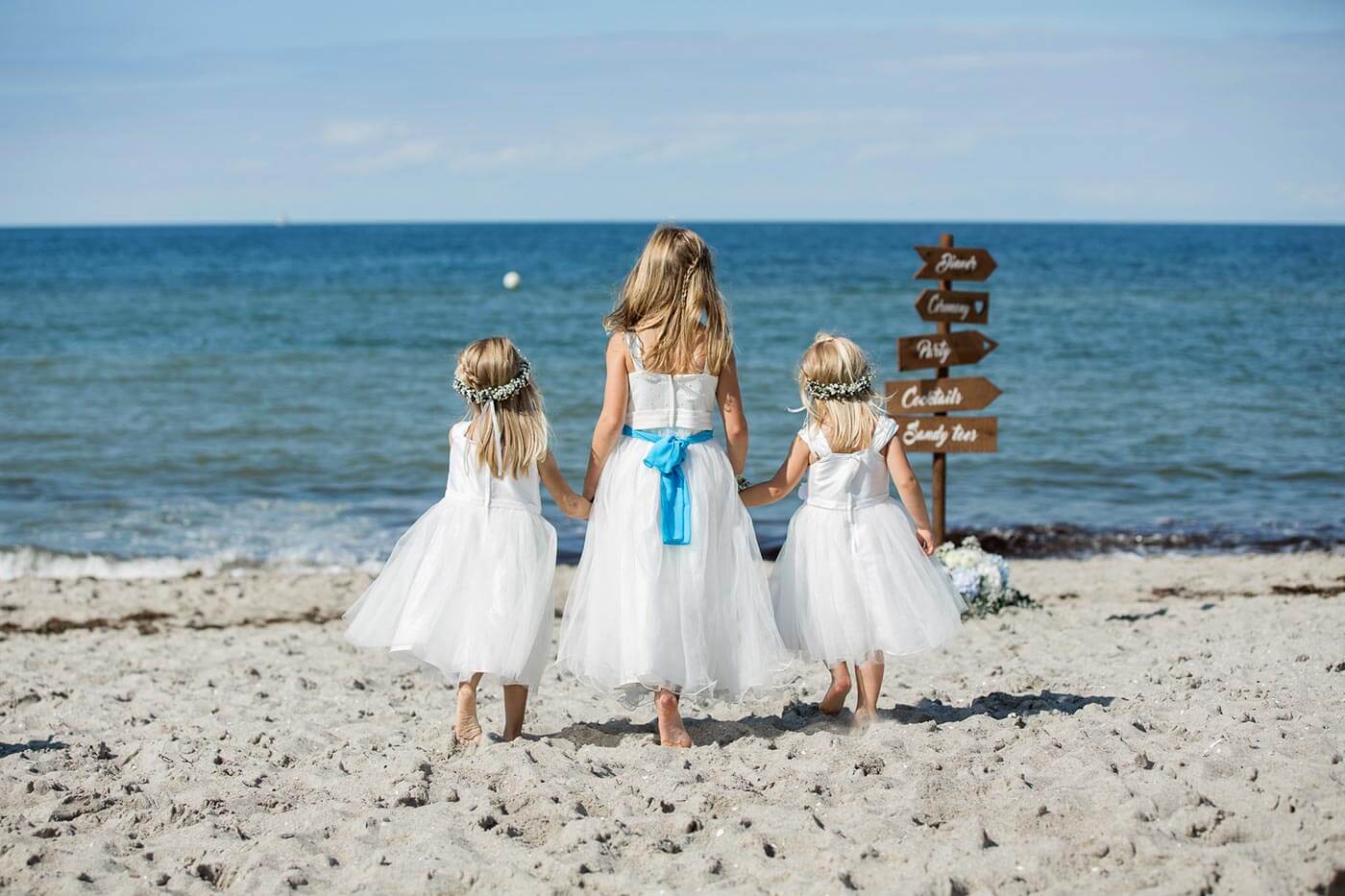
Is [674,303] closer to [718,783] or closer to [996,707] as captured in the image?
[718,783]

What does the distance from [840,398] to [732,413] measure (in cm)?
44

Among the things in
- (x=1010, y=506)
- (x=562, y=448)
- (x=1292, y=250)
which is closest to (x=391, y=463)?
(x=562, y=448)

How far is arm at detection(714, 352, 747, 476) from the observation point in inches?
179

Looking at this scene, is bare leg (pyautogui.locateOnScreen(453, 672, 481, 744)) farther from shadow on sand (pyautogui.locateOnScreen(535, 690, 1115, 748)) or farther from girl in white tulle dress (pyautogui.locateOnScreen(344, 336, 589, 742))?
shadow on sand (pyautogui.locateOnScreen(535, 690, 1115, 748))

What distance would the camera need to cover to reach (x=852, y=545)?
4.57m

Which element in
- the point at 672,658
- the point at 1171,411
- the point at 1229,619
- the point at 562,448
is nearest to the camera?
the point at 672,658

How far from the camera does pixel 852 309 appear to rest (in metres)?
31.2

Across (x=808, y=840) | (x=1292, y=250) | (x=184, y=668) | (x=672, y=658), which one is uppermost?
(x=1292, y=250)

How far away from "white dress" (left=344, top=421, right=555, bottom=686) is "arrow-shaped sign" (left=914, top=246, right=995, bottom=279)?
411cm

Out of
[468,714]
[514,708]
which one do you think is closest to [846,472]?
[514,708]

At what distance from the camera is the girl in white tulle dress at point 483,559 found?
4371mm

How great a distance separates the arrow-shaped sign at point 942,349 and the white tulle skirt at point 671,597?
3.49 meters

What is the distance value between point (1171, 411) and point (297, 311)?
2218 centimetres

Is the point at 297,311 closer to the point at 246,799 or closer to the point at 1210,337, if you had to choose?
the point at 1210,337
